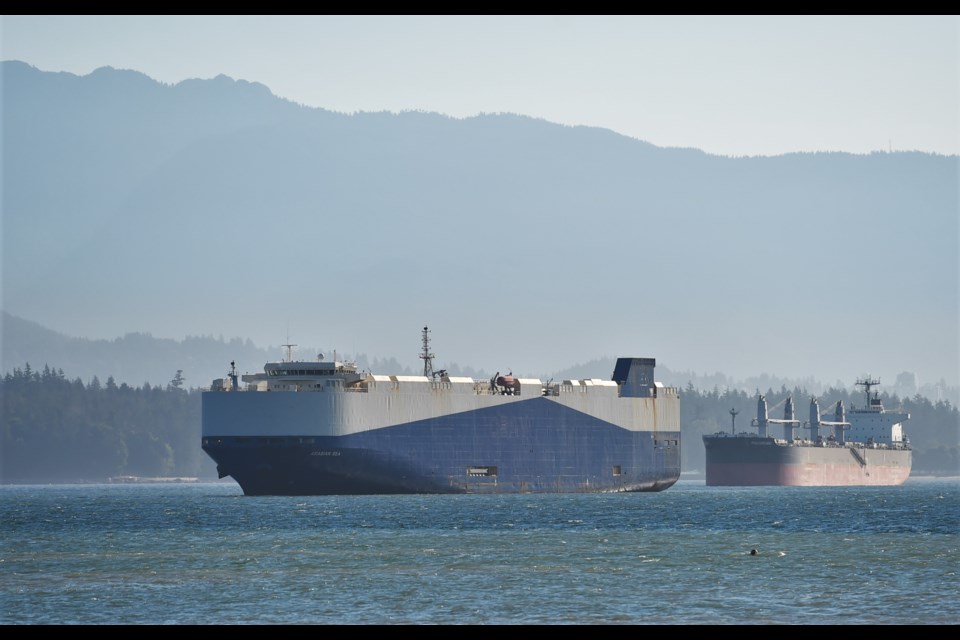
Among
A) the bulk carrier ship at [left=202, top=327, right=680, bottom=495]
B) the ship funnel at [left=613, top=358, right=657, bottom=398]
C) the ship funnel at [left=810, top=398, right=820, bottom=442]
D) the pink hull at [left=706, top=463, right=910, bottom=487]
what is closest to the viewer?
the bulk carrier ship at [left=202, top=327, right=680, bottom=495]

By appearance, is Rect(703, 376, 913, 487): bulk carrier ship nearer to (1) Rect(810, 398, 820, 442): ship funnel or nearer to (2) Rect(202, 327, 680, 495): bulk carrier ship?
(1) Rect(810, 398, 820, 442): ship funnel

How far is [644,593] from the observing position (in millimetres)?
45500

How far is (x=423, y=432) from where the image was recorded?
106875 millimetres

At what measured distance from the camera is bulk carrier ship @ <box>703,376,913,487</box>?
156 m

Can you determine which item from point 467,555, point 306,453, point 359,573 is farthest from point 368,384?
point 359,573

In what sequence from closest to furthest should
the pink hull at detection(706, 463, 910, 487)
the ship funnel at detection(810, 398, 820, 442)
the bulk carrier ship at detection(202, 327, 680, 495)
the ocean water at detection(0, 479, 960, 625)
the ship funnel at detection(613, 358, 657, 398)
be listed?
the ocean water at detection(0, 479, 960, 625), the bulk carrier ship at detection(202, 327, 680, 495), the ship funnel at detection(613, 358, 657, 398), the pink hull at detection(706, 463, 910, 487), the ship funnel at detection(810, 398, 820, 442)

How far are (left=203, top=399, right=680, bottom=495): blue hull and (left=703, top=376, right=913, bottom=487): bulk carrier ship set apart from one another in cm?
3231

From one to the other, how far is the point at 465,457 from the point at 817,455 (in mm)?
59011

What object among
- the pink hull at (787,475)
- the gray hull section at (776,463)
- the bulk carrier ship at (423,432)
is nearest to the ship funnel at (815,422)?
the gray hull section at (776,463)

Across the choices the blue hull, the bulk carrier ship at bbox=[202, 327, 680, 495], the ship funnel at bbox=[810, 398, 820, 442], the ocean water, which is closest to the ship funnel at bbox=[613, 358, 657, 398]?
the bulk carrier ship at bbox=[202, 327, 680, 495]

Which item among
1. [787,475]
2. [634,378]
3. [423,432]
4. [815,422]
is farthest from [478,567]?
[815,422]

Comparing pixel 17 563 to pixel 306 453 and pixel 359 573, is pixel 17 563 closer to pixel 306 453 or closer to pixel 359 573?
pixel 359 573

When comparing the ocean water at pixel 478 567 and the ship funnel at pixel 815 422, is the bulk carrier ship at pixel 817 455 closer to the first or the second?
the ship funnel at pixel 815 422
